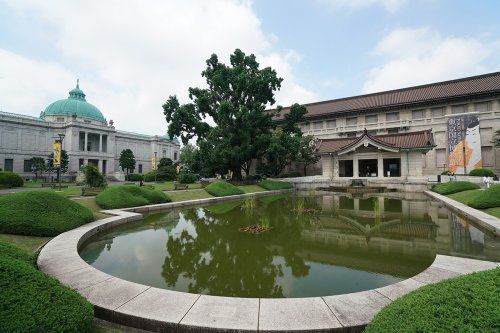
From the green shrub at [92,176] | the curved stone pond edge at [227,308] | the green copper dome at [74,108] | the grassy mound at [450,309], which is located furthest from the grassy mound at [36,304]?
the green copper dome at [74,108]

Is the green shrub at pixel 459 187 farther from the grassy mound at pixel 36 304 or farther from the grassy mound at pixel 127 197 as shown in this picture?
the grassy mound at pixel 36 304

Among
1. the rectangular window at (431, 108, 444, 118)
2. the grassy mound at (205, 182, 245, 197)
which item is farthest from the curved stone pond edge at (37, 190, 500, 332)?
the rectangular window at (431, 108, 444, 118)

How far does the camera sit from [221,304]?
3621 mm

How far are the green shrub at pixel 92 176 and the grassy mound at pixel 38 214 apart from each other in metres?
9.15

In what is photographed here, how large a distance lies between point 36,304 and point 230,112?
25988 mm

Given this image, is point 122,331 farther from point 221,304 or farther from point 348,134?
point 348,134

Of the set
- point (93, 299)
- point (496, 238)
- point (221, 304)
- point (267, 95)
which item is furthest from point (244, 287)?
point (267, 95)

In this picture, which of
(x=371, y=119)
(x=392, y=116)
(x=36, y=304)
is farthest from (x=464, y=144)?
(x=36, y=304)

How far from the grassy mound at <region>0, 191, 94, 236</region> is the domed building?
49.4 metres

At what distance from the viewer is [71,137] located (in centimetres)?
5797

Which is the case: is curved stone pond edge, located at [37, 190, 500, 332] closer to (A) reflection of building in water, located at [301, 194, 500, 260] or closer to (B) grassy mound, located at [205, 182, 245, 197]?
(A) reflection of building in water, located at [301, 194, 500, 260]

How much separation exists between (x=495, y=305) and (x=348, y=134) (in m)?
45.6

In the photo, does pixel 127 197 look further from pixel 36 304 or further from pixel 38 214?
pixel 36 304

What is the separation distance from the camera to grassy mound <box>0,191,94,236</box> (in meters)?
7.61
